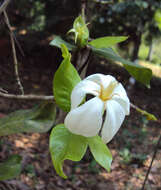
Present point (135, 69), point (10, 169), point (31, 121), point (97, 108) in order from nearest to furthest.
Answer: point (97, 108) < point (135, 69) < point (31, 121) < point (10, 169)

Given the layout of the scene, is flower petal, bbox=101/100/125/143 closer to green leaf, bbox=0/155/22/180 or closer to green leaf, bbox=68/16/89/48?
green leaf, bbox=68/16/89/48

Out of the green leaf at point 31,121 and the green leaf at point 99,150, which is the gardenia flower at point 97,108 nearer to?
the green leaf at point 99,150

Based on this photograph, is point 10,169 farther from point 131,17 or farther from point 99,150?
point 131,17

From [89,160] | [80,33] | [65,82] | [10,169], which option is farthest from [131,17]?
[65,82]

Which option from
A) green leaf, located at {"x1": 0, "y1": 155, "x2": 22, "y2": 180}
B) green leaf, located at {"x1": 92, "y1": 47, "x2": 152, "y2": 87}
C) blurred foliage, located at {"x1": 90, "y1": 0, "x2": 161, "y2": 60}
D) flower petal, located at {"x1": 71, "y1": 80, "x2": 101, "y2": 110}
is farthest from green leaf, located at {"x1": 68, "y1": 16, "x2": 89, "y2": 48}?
blurred foliage, located at {"x1": 90, "y1": 0, "x2": 161, "y2": 60}

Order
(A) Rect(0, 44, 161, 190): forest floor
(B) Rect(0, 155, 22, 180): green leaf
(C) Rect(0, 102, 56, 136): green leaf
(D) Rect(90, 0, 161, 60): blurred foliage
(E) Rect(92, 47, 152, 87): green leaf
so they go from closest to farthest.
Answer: (E) Rect(92, 47, 152, 87): green leaf → (C) Rect(0, 102, 56, 136): green leaf → (B) Rect(0, 155, 22, 180): green leaf → (A) Rect(0, 44, 161, 190): forest floor → (D) Rect(90, 0, 161, 60): blurred foliage
